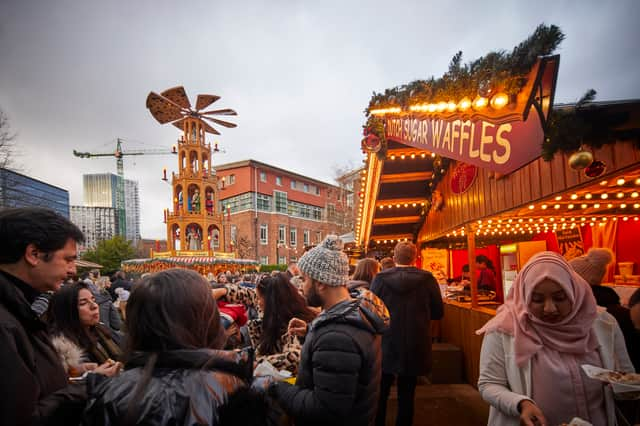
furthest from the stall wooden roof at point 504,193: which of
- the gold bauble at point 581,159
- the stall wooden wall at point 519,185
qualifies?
the gold bauble at point 581,159

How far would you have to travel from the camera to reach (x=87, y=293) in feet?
8.95

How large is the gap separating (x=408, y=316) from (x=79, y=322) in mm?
→ 3237

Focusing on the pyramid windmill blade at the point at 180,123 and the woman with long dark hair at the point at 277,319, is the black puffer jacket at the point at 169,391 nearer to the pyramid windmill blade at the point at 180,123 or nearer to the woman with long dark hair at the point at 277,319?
the woman with long dark hair at the point at 277,319

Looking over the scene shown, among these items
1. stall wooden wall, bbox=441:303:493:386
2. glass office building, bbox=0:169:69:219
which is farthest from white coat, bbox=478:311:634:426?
glass office building, bbox=0:169:69:219

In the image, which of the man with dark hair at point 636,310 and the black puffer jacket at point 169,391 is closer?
the black puffer jacket at point 169,391

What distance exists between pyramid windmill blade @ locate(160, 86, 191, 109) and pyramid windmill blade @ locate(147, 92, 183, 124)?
1.31 feet

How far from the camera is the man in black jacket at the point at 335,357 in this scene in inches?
60.9

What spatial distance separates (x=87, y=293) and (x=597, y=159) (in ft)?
14.5

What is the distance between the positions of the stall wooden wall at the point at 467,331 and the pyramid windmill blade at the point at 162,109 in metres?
21.9

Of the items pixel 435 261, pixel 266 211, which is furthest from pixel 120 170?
pixel 435 261

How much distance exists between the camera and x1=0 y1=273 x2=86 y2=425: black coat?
3.67 feet

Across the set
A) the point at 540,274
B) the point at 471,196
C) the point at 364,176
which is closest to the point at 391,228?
the point at 364,176

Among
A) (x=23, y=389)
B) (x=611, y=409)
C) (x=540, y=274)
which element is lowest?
(x=611, y=409)

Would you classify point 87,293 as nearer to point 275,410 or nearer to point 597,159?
point 275,410
